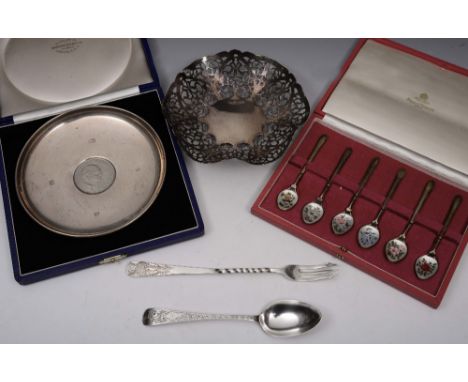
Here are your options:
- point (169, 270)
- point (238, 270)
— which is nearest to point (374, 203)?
point (238, 270)

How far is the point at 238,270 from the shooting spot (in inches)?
51.4

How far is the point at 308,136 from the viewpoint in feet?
4.76

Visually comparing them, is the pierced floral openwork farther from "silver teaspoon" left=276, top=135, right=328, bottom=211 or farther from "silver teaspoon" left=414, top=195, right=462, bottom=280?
"silver teaspoon" left=414, top=195, right=462, bottom=280

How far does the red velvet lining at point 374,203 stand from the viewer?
1.28 m

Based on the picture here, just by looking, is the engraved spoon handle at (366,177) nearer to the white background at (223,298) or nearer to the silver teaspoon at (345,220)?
the silver teaspoon at (345,220)

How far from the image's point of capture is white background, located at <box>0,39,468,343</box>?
125 centimetres

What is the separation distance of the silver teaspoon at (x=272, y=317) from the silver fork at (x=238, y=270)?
9 cm

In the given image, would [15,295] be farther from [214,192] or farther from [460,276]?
[460,276]

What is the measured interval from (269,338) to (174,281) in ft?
0.98

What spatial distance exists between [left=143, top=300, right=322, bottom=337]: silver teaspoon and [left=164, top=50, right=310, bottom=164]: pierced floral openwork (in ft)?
1.34

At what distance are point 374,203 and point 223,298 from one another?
0.50m

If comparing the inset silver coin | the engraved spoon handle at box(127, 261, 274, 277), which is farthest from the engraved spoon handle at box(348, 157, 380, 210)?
the inset silver coin

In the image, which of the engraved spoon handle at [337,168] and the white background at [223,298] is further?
the engraved spoon handle at [337,168]

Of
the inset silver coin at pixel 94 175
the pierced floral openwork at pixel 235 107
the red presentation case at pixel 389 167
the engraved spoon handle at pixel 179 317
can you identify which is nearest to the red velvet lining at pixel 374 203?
the red presentation case at pixel 389 167
